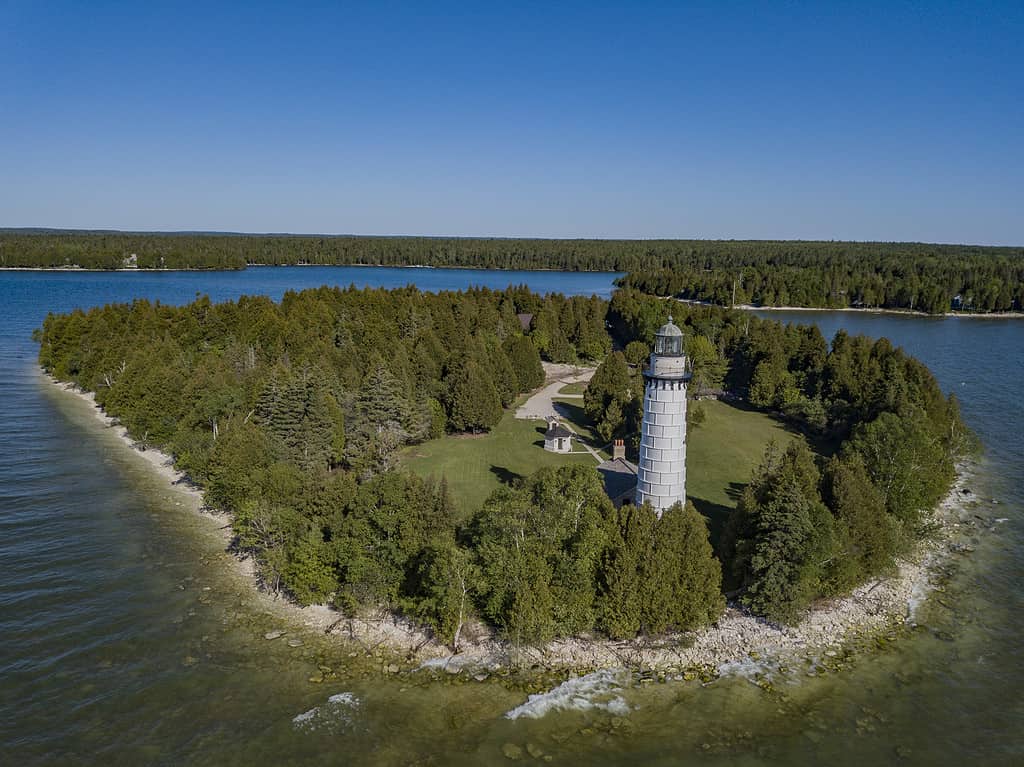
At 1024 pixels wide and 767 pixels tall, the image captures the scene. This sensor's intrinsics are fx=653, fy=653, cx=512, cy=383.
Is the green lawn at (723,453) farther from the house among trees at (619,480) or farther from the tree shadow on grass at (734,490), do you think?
the house among trees at (619,480)

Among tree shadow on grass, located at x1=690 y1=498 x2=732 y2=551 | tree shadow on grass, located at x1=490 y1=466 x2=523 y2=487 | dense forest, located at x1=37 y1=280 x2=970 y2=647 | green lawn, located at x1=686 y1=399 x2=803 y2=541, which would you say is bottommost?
tree shadow on grass, located at x1=690 y1=498 x2=732 y2=551

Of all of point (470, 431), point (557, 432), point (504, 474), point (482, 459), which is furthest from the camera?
point (470, 431)

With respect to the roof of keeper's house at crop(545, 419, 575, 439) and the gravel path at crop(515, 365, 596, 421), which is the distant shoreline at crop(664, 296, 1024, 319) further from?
the roof of keeper's house at crop(545, 419, 575, 439)

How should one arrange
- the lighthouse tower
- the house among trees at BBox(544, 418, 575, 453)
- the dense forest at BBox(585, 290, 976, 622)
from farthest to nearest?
the house among trees at BBox(544, 418, 575, 453), the lighthouse tower, the dense forest at BBox(585, 290, 976, 622)

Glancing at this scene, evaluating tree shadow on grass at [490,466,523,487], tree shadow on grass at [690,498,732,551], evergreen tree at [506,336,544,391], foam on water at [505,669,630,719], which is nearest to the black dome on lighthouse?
tree shadow on grass at [690,498,732,551]

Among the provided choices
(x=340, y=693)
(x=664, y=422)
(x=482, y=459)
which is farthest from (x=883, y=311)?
(x=340, y=693)

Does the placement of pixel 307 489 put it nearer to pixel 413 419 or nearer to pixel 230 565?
pixel 230 565

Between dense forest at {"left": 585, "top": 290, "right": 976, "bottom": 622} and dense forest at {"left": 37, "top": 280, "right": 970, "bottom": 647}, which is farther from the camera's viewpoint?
dense forest at {"left": 585, "top": 290, "right": 976, "bottom": 622}

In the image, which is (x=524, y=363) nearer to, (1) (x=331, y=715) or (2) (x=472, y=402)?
(2) (x=472, y=402)
